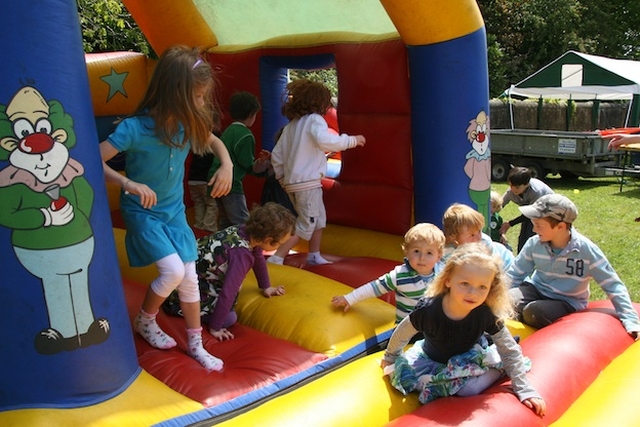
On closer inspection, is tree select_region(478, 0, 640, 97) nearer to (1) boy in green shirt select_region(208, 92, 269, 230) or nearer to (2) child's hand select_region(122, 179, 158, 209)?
(1) boy in green shirt select_region(208, 92, 269, 230)

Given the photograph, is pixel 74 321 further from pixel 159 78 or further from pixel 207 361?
pixel 159 78

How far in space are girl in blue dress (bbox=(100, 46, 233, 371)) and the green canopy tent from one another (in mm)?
12061

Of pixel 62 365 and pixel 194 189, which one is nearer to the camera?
pixel 62 365

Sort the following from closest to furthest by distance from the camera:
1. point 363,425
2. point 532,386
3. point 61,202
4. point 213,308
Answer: point 61,202 < point 363,425 < point 532,386 < point 213,308

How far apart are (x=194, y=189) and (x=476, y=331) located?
277cm

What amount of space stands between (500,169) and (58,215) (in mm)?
11064

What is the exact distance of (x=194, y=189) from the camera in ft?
15.9

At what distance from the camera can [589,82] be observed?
1423 cm

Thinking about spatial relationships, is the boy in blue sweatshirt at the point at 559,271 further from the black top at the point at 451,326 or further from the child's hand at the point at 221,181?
the child's hand at the point at 221,181

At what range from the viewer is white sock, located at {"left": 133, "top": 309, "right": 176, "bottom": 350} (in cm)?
300

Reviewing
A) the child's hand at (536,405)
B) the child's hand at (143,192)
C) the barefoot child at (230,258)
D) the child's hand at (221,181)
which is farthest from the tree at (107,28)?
the child's hand at (536,405)

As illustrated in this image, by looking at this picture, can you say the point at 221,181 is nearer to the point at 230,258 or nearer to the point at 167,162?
the point at 167,162

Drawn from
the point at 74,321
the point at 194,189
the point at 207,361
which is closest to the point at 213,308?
the point at 207,361

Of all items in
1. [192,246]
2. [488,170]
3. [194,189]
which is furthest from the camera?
[194,189]
